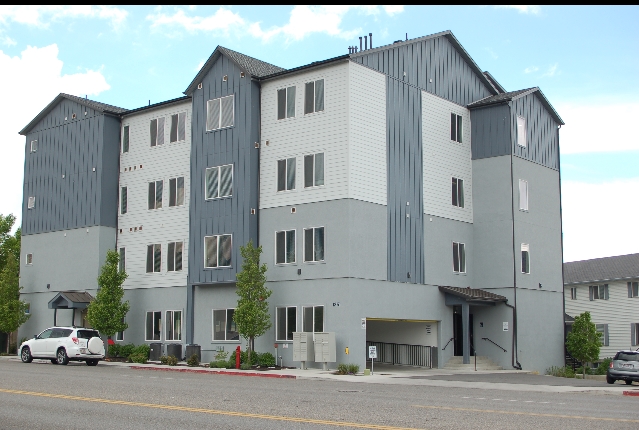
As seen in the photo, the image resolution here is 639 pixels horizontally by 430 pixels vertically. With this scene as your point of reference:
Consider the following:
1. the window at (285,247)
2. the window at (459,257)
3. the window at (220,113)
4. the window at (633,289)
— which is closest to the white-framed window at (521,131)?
the window at (459,257)

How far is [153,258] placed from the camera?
42.2m

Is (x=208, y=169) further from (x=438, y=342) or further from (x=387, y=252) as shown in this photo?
(x=438, y=342)

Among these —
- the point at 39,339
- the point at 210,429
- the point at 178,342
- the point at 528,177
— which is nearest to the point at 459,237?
the point at 528,177

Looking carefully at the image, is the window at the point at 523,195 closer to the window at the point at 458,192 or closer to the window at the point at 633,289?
the window at the point at 458,192

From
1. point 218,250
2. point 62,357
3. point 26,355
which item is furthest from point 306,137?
point 26,355

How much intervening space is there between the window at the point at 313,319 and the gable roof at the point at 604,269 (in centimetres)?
3273

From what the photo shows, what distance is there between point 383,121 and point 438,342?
1094 cm

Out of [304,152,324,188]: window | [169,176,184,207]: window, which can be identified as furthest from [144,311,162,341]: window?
[304,152,324,188]: window

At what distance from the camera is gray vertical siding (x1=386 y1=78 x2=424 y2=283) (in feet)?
120

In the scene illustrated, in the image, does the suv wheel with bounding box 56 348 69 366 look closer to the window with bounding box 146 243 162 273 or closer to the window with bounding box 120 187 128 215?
the window with bounding box 146 243 162 273

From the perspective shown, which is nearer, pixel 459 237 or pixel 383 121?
pixel 383 121

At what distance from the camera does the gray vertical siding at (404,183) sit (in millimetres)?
36531

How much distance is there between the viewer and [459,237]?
4050 centimetres

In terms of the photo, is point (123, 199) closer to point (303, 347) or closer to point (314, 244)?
point (314, 244)
